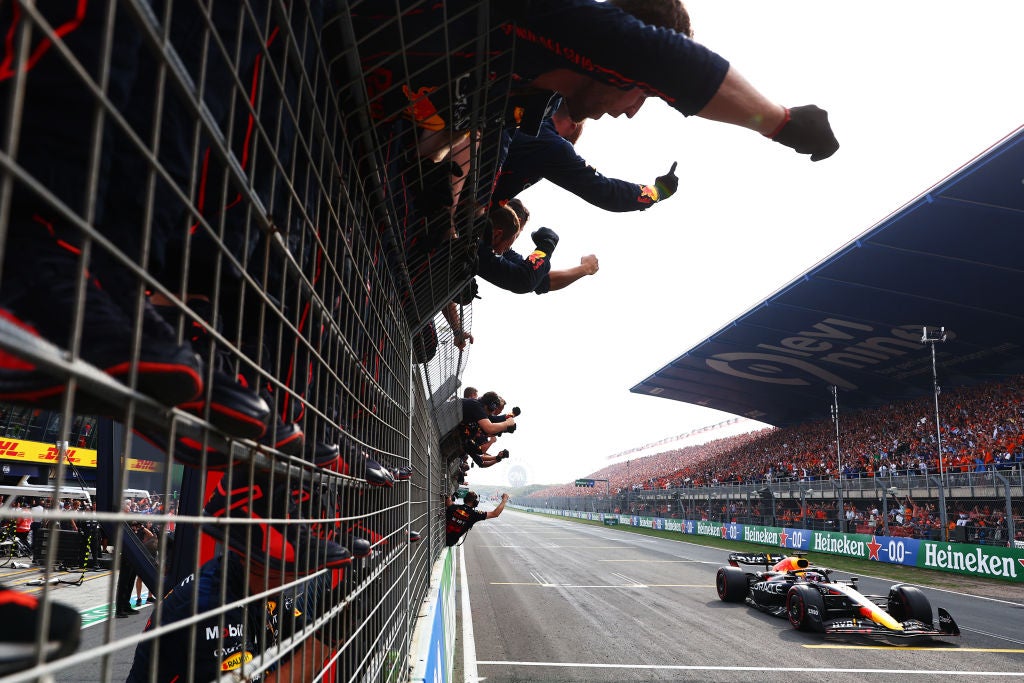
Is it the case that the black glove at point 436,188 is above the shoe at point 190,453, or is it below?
above

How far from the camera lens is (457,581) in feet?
43.7

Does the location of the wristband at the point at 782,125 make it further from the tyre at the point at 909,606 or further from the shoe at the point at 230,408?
the tyre at the point at 909,606

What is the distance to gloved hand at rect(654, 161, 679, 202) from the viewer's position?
116 inches

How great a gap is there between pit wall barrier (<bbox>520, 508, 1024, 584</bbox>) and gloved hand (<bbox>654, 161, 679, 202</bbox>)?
48.5 feet

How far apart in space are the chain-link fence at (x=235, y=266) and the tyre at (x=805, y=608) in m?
7.30

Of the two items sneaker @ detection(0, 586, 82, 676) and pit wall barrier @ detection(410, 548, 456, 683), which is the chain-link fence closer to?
sneaker @ detection(0, 586, 82, 676)

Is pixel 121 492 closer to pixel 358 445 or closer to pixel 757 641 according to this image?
pixel 358 445

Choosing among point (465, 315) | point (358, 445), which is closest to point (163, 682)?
point (358, 445)

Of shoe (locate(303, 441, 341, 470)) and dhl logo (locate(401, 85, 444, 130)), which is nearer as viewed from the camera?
shoe (locate(303, 441, 341, 470))

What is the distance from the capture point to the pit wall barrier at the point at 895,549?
46.2 feet

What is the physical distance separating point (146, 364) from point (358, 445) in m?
1.10

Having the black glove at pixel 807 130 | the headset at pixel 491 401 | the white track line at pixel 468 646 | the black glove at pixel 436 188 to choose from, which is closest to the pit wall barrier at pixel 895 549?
the white track line at pixel 468 646

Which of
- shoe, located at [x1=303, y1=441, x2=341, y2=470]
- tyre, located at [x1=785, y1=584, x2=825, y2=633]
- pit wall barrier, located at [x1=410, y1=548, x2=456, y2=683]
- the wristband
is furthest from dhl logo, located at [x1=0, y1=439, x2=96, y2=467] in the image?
tyre, located at [x1=785, y1=584, x2=825, y2=633]

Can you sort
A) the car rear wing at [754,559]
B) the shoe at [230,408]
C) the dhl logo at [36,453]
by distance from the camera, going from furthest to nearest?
the car rear wing at [754,559] → the dhl logo at [36,453] → the shoe at [230,408]
